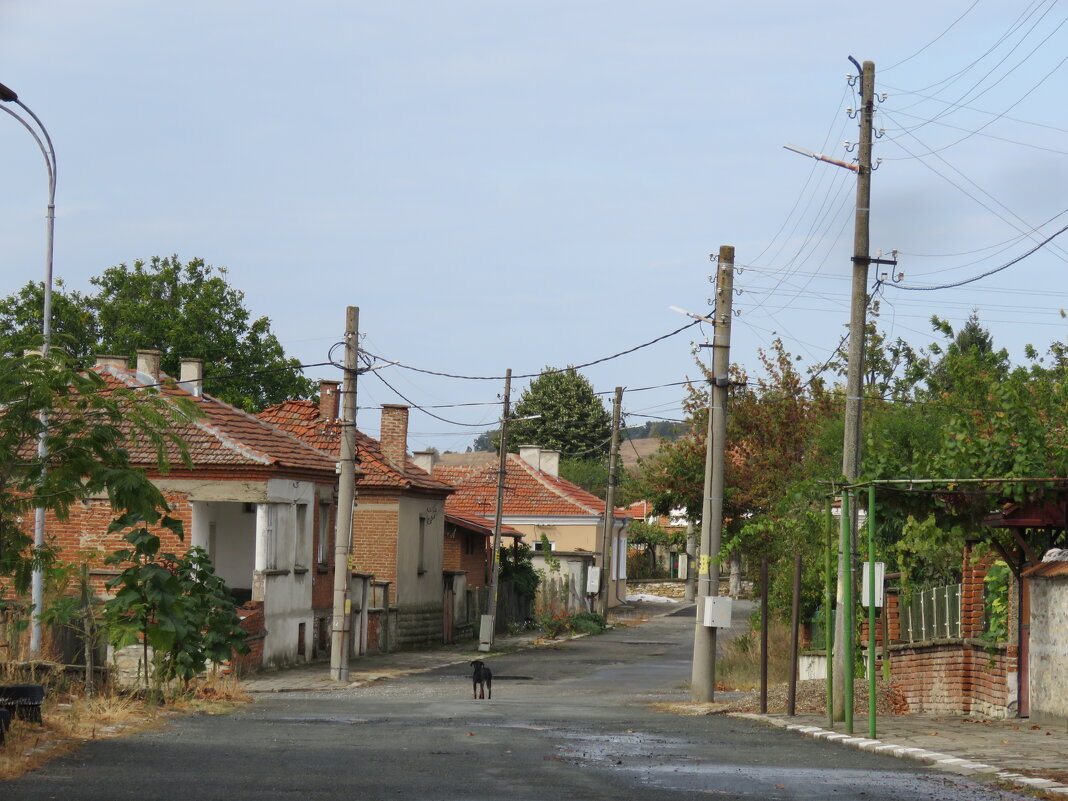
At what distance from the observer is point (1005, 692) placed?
1828cm

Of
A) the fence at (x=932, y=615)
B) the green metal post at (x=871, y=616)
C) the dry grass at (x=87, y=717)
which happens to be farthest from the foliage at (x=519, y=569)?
the green metal post at (x=871, y=616)

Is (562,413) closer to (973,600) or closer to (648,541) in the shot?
(648,541)

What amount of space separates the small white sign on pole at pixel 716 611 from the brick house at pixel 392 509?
18422 millimetres

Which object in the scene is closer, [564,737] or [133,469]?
[133,469]

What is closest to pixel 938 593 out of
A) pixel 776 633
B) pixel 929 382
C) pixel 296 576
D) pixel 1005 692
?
pixel 1005 692

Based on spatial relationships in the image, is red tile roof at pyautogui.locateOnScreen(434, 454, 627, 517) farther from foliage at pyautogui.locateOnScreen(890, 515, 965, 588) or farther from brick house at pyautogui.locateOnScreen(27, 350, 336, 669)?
foliage at pyautogui.locateOnScreen(890, 515, 965, 588)

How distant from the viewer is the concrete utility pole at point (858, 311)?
20.1 m

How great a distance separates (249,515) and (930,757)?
1046 inches

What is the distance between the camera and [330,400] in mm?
43281

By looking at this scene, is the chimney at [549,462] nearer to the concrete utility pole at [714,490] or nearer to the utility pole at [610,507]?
the utility pole at [610,507]

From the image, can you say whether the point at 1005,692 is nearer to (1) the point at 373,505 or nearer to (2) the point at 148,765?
(2) the point at 148,765

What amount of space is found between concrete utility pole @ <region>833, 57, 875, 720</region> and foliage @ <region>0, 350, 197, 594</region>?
10.3 metres

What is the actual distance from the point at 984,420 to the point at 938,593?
21.2 feet

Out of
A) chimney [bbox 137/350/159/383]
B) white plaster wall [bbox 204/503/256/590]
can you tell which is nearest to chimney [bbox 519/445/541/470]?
white plaster wall [bbox 204/503/256/590]
